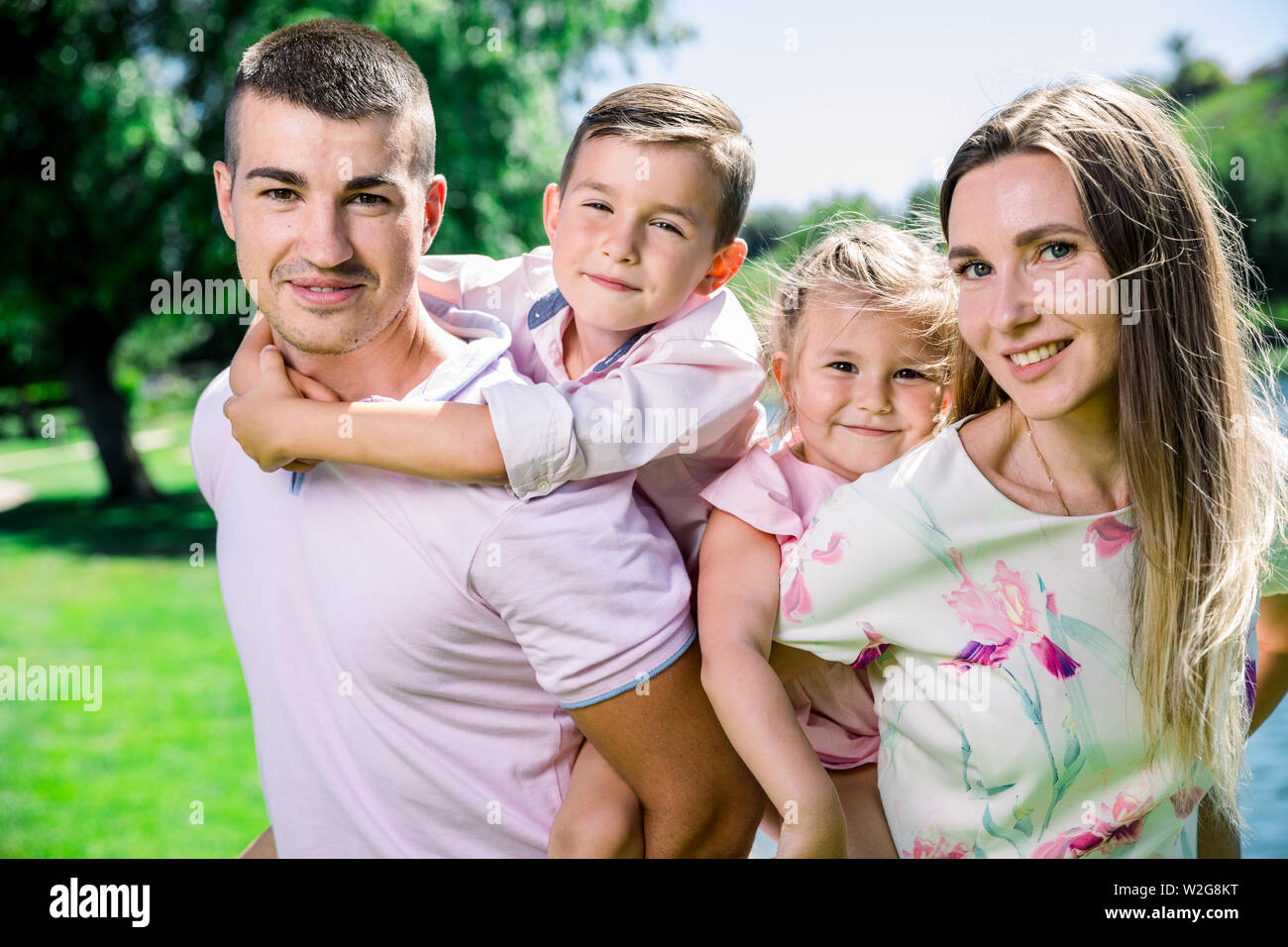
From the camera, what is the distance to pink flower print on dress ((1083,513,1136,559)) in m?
1.87

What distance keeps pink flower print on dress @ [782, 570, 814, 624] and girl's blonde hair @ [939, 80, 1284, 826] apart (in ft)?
1.71

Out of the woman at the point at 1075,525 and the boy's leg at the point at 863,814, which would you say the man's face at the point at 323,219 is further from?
the boy's leg at the point at 863,814

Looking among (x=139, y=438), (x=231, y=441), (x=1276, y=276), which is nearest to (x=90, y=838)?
(x=231, y=441)

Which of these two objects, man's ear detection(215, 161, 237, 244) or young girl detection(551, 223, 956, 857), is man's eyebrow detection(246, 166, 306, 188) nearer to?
man's ear detection(215, 161, 237, 244)

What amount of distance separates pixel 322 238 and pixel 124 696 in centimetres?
1026

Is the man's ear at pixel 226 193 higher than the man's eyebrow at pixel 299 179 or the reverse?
the reverse

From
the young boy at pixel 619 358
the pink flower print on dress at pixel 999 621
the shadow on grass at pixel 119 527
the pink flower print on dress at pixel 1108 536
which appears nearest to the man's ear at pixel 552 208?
the young boy at pixel 619 358

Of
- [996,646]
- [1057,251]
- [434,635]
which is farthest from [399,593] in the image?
[1057,251]

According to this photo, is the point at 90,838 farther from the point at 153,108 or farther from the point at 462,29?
the point at 462,29

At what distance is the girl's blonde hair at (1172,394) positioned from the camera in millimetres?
1784

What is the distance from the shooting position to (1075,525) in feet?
6.11

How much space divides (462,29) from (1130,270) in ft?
34.6

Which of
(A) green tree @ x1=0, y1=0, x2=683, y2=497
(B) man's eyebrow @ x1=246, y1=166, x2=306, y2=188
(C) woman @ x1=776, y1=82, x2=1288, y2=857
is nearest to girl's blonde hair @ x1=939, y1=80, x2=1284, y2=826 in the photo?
(C) woman @ x1=776, y1=82, x2=1288, y2=857
